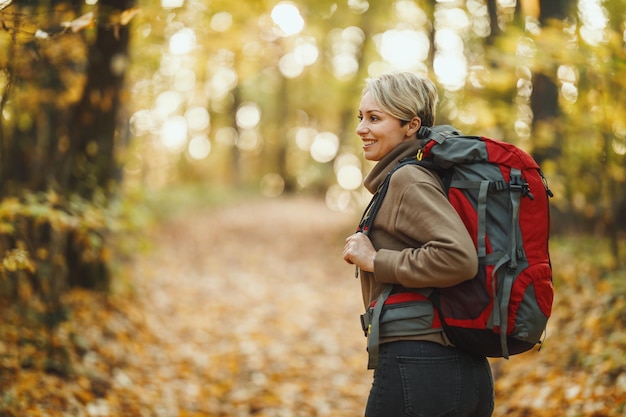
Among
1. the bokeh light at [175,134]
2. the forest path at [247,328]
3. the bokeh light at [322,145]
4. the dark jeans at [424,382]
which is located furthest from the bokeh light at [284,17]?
the bokeh light at [322,145]

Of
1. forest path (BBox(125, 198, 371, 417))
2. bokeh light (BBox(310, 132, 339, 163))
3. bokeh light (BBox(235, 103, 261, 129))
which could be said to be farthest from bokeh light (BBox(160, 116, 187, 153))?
forest path (BBox(125, 198, 371, 417))

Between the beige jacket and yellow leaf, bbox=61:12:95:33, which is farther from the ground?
yellow leaf, bbox=61:12:95:33

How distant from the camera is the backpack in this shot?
1955 millimetres

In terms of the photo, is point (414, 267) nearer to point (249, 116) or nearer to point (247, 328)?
point (247, 328)

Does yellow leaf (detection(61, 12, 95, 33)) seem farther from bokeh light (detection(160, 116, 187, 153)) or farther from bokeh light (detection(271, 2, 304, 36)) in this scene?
bokeh light (detection(160, 116, 187, 153))

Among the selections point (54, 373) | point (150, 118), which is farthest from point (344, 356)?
point (150, 118)

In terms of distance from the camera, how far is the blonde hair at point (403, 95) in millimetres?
2207

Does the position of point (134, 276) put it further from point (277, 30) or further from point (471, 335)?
point (471, 335)

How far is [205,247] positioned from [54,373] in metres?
7.92

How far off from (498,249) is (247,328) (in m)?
5.89

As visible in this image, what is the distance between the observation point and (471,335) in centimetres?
200

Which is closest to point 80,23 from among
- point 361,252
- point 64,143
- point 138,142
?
point 361,252

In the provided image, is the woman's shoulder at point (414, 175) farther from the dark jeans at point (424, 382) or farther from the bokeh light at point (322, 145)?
the bokeh light at point (322, 145)

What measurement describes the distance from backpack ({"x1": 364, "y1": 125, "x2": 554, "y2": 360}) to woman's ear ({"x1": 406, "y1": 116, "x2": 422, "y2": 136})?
18 cm
